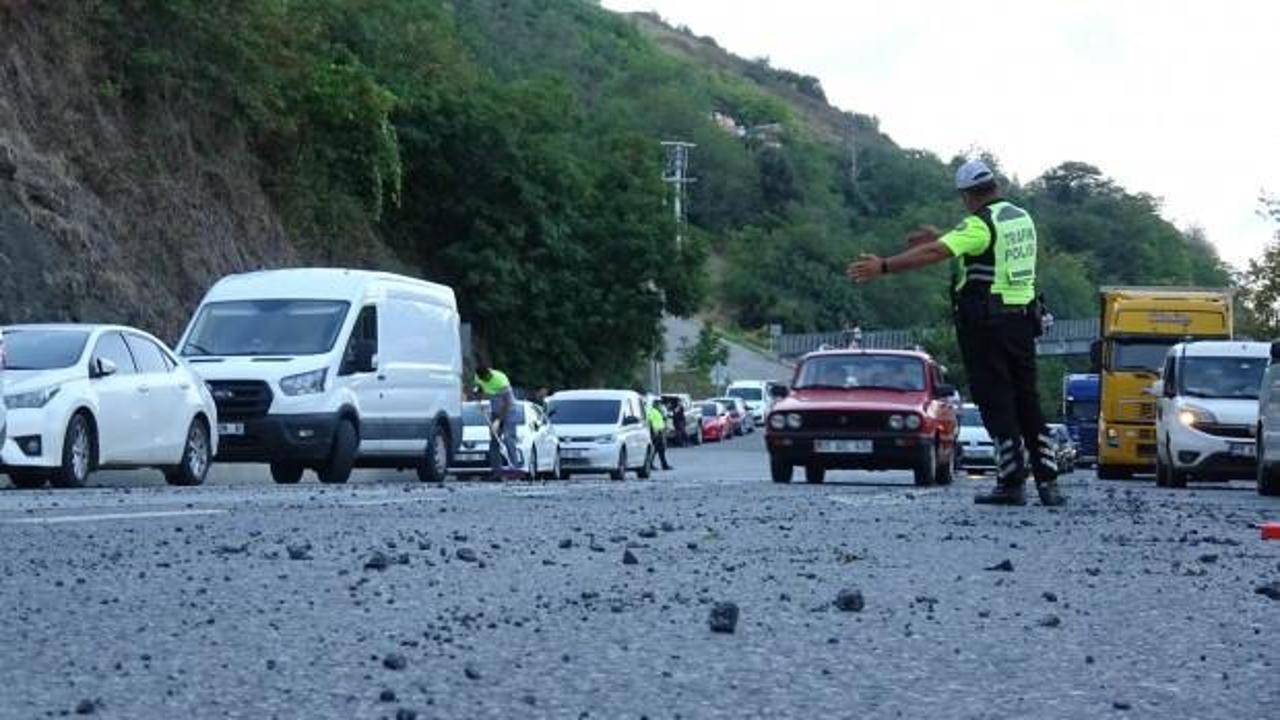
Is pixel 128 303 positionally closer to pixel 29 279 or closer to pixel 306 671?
pixel 29 279

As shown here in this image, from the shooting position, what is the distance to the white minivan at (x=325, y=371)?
27016mm

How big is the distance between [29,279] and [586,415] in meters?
10.4

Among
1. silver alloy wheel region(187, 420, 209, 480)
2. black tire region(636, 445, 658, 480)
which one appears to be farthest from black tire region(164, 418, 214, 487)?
black tire region(636, 445, 658, 480)

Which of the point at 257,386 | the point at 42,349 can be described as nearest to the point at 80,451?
the point at 42,349

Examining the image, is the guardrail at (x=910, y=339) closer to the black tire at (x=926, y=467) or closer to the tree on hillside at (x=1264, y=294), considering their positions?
the tree on hillside at (x=1264, y=294)

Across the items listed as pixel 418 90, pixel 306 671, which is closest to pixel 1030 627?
pixel 306 671

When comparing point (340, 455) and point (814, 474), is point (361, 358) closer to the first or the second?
point (340, 455)

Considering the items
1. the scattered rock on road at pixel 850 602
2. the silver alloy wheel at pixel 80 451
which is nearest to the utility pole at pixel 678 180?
the silver alloy wheel at pixel 80 451

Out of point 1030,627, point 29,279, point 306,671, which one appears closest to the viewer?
point 306,671

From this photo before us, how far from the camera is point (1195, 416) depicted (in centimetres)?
3155

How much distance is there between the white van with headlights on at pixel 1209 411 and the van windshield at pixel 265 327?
10461 mm

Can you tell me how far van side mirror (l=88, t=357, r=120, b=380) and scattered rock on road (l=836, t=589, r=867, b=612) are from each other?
50.5 ft

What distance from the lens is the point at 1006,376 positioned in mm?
15766

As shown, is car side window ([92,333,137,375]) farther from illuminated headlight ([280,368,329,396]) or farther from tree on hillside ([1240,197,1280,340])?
tree on hillside ([1240,197,1280,340])
